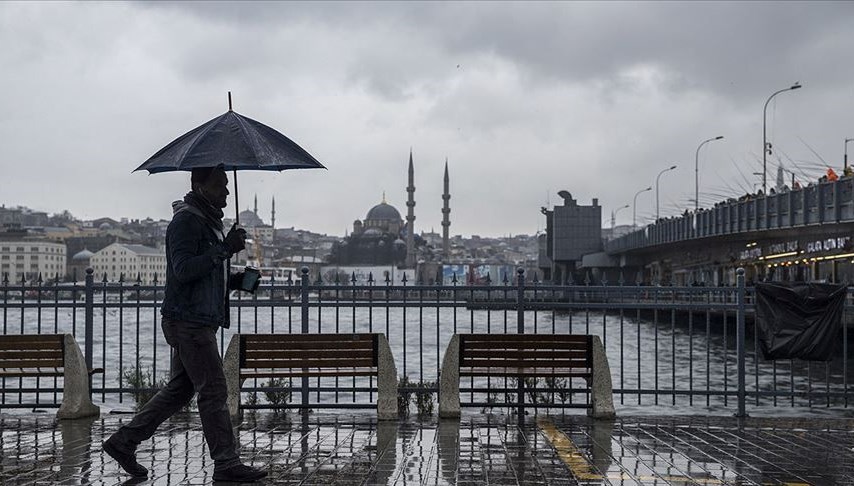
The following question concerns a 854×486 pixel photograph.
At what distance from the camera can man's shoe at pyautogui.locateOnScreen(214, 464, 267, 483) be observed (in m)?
7.21

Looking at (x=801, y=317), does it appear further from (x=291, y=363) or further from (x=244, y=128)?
(x=244, y=128)

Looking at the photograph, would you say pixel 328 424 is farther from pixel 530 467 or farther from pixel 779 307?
pixel 779 307

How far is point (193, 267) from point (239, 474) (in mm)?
1543

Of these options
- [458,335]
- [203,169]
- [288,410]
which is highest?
[203,169]

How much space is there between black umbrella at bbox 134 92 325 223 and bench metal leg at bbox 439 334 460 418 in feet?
9.97

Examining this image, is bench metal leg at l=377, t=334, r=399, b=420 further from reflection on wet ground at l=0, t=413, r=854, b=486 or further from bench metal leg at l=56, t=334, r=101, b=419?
bench metal leg at l=56, t=334, r=101, b=419

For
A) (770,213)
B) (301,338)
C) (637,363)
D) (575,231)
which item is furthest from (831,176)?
(575,231)

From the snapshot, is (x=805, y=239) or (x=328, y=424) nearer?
(x=328, y=424)

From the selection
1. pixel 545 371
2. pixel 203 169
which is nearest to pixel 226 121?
pixel 203 169

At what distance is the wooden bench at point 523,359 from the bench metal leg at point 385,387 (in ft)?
1.68

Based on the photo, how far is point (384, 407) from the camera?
10.5m

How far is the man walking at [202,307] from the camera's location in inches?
279

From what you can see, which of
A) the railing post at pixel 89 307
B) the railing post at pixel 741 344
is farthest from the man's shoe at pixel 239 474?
the railing post at pixel 741 344

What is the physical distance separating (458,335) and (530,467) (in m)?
2.69
